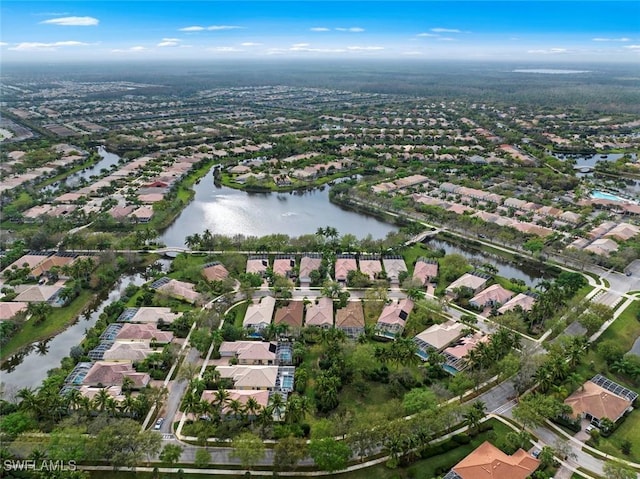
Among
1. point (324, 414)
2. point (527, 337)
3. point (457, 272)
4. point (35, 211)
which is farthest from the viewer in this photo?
point (35, 211)

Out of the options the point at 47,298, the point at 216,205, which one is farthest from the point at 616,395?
the point at 216,205

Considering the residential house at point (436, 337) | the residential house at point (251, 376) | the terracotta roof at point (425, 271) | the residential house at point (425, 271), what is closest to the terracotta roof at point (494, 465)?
the residential house at point (436, 337)

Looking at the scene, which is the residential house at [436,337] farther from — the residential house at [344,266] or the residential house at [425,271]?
the residential house at [344,266]

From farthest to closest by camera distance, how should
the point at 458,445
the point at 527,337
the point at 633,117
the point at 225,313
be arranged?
1. the point at 633,117
2. the point at 225,313
3. the point at 527,337
4. the point at 458,445

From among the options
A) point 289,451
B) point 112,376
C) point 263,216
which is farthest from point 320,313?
point 263,216

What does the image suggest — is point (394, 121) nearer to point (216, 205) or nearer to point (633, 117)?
point (633, 117)

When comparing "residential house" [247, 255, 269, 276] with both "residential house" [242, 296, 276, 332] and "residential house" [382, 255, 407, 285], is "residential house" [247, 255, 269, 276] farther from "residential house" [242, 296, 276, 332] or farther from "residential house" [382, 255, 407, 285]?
"residential house" [382, 255, 407, 285]

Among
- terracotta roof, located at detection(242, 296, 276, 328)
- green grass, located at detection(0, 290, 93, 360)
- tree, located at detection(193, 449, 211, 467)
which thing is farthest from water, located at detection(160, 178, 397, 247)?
tree, located at detection(193, 449, 211, 467)

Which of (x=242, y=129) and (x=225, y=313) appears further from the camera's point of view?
(x=242, y=129)
